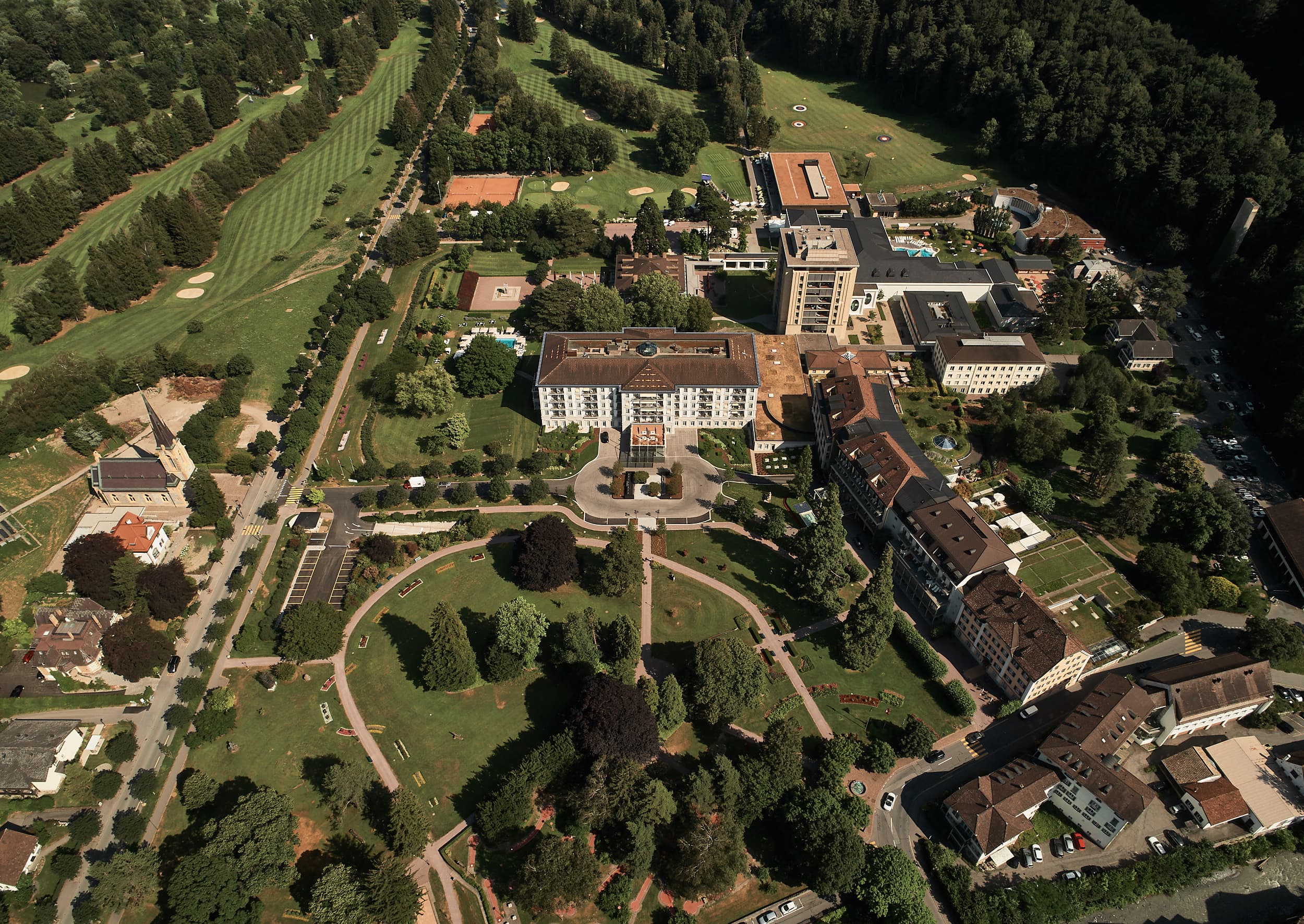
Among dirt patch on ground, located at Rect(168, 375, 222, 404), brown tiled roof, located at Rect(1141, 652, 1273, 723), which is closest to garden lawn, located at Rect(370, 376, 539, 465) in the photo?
dirt patch on ground, located at Rect(168, 375, 222, 404)

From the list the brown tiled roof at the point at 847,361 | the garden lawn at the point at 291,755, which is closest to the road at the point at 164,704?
the garden lawn at the point at 291,755

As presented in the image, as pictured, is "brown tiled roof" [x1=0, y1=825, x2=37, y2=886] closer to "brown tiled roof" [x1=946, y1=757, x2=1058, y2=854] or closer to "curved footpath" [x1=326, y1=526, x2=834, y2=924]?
"curved footpath" [x1=326, y1=526, x2=834, y2=924]

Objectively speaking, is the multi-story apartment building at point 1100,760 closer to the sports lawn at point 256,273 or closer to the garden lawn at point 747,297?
the garden lawn at point 747,297

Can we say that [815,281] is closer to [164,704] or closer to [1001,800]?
[1001,800]

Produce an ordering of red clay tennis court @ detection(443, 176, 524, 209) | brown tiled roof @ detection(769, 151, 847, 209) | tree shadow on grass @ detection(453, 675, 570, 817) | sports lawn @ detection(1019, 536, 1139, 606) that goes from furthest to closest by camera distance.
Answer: red clay tennis court @ detection(443, 176, 524, 209), brown tiled roof @ detection(769, 151, 847, 209), sports lawn @ detection(1019, 536, 1139, 606), tree shadow on grass @ detection(453, 675, 570, 817)

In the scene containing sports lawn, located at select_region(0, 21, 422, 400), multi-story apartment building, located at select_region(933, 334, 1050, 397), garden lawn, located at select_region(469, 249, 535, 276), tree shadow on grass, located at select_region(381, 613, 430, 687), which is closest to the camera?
tree shadow on grass, located at select_region(381, 613, 430, 687)
